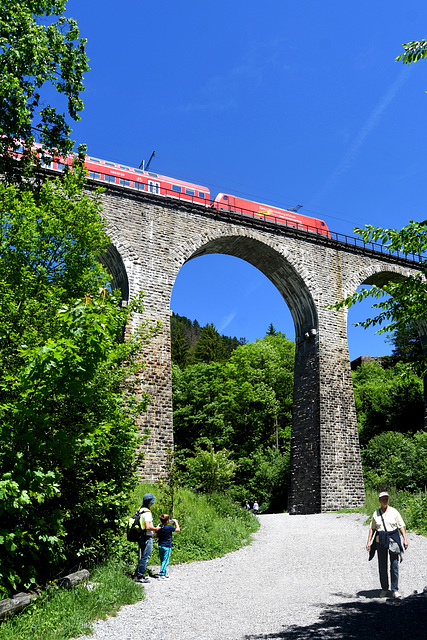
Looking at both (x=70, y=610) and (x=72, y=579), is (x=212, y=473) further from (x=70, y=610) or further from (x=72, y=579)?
(x=70, y=610)

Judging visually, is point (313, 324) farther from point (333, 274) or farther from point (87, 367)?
point (87, 367)

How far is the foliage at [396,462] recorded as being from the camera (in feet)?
62.3

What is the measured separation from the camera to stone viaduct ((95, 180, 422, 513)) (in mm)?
16469

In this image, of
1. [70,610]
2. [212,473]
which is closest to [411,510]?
[212,473]

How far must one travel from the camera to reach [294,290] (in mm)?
21062

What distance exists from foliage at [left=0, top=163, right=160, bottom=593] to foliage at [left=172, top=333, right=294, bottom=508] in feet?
70.6

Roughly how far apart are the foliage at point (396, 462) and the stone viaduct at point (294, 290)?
1946 millimetres

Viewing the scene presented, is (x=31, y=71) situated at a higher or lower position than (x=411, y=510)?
higher

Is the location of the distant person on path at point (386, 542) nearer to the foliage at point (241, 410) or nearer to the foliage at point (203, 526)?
the foliage at point (203, 526)

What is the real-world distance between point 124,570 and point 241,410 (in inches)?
1121

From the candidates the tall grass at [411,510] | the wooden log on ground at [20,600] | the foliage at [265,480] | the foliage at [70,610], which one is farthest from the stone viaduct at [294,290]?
the foliage at [265,480]

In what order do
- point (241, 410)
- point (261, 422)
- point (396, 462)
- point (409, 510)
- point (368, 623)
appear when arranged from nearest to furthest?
point (368, 623) → point (409, 510) → point (396, 462) → point (261, 422) → point (241, 410)

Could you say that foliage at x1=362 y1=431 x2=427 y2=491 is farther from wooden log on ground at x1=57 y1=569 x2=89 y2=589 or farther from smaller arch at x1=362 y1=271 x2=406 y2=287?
wooden log on ground at x1=57 y1=569 x2=89 y2=589

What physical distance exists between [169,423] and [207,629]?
10.6 m
